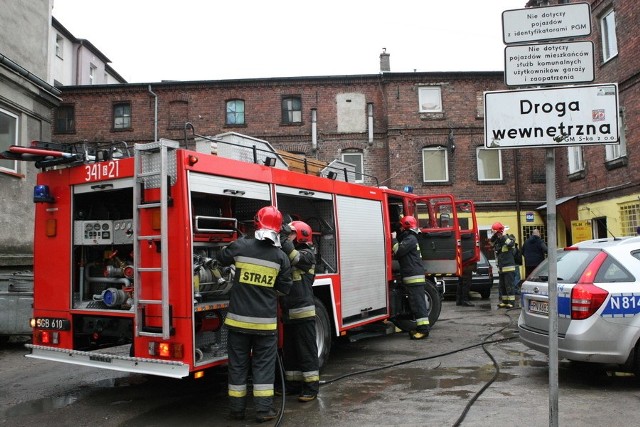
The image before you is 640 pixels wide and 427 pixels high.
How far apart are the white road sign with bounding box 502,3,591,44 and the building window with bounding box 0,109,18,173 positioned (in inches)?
417

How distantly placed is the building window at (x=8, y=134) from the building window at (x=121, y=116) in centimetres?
1287

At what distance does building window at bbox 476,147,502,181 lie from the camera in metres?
23.6

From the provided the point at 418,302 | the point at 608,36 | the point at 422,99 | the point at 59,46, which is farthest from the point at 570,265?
the point at 59,46

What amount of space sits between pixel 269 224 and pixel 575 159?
17726 mm

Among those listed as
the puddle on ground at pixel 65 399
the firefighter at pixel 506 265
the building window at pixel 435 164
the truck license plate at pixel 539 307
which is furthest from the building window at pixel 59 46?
the truck license plate at pixel 539 307

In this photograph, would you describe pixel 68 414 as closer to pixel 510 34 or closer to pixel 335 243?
pixel 335 243

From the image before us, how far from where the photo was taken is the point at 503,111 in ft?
12.9

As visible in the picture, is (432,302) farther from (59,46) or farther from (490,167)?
(59,46)

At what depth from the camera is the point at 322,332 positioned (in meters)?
6.78

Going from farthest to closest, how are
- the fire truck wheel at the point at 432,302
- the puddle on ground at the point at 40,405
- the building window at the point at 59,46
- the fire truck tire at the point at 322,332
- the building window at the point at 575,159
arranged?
the building window at the point at 59,46 < the building window at the point at 575,159 < the fire truck wheel at the point at 432,302 < the fire truck tire at the point at 322,332 < the puddle on ground at the point at 40,405

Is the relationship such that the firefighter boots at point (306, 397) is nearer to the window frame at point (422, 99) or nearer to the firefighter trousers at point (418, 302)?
the firefighter trousers at point (418, 302)

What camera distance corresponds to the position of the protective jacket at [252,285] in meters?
4.96

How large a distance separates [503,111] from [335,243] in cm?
364

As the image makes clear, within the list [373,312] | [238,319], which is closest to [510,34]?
[238,319]
